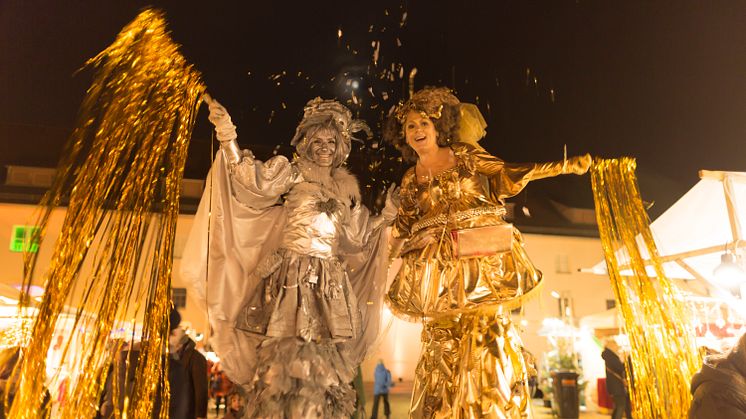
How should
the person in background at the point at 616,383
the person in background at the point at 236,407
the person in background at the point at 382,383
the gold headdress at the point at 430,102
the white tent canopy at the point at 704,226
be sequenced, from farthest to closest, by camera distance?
1. the person in background at the point at 382,383
2. the person in background at the point at 616,383
3. the white tent canopy at the point at 704,226
4. the gold headdress at the point at 430,102
5. the person in background at the point at 236,407

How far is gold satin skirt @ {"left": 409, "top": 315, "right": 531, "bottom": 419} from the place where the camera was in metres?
3.63

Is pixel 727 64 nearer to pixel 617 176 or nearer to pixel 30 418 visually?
pixel 617 176

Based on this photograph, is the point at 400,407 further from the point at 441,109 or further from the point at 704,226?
the point at 441,109

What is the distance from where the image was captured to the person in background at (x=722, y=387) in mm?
2973

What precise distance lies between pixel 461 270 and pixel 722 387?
165cm

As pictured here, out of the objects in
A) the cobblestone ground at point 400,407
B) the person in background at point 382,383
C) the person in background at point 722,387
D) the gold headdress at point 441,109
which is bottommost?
the cobblestone ground at point 400,407

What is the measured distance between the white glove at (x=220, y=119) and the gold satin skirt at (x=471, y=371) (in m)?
1.97

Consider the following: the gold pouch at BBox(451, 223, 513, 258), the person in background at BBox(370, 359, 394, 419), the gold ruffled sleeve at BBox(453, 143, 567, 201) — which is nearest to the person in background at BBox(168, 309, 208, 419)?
the gold pouch at BBox(451, 223, 513, 258)

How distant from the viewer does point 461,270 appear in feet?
12.9

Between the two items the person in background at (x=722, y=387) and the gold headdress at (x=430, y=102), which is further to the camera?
the gold headdress at (x=430, y=102)

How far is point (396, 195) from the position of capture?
15.9 ft

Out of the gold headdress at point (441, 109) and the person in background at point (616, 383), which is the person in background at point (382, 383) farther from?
the gold headdress at point (441, 109)

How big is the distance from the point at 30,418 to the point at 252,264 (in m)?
1.90

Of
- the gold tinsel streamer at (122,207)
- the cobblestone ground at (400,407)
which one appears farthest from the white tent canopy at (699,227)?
the cobblestone ground at (400,407)
